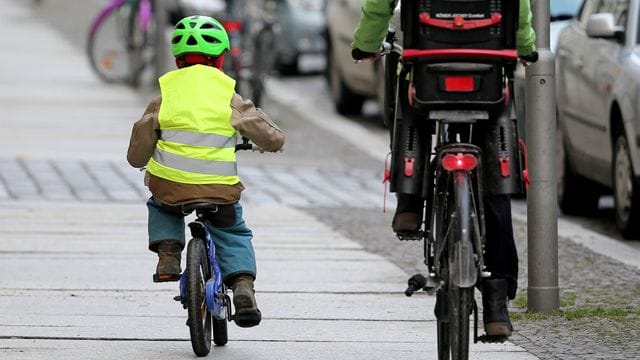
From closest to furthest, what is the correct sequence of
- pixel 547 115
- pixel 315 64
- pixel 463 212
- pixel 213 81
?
pixel 463 212 → pixel 213 81 → pixel 547 115 → pixel 315 64

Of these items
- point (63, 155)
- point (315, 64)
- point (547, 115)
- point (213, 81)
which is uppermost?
point (213, 81)

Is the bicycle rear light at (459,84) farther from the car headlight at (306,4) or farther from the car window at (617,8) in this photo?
the car headlight at (306,4)

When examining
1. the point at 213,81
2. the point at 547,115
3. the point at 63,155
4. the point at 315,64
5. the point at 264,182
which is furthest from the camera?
the point at 315,64

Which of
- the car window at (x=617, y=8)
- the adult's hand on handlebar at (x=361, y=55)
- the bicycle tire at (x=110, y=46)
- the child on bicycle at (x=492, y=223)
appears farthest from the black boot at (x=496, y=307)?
the bicycle tire at (x=110, y=46)

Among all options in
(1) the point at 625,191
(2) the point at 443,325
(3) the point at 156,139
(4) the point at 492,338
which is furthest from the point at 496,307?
(1) the point at 625,191

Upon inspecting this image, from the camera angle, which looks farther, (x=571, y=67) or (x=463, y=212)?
(x=571, y=67)

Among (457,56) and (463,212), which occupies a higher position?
(457,56)

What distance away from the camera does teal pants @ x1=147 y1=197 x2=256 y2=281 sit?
23.6 feet

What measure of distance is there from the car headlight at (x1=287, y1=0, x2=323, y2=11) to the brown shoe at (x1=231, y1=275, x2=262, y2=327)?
59.9 ft

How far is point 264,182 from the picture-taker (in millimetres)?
14055

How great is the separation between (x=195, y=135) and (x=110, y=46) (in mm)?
15262

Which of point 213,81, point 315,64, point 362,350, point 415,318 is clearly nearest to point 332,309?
point 415,318

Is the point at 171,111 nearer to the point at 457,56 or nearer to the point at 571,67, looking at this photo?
the point at 457,56

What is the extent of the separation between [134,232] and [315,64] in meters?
16.9
